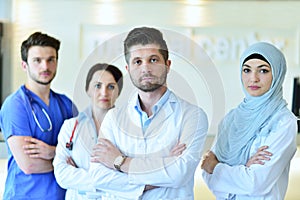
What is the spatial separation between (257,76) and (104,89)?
1.95 ft

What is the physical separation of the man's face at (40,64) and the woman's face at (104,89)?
0.74 ft

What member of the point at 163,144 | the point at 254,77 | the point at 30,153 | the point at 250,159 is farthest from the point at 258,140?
the point at 30,153

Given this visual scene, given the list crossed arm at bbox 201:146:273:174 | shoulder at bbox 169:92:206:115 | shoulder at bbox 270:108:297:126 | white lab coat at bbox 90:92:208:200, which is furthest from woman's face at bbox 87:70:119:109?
shoulder at bbox 270:108:297:126

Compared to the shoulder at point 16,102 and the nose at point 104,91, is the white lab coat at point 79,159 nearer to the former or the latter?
the nose at point 104,91

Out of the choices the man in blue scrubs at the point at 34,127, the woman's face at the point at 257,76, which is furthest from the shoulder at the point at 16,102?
the woman's face at the point at 257,76

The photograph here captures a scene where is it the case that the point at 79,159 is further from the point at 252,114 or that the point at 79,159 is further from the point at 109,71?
the point at 252,114

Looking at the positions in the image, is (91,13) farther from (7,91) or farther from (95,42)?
(7,91)

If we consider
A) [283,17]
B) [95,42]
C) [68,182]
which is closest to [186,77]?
[68,182]

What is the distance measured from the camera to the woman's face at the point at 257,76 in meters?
1.59

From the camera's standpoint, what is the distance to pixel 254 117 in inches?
64.8

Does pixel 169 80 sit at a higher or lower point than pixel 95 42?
lower

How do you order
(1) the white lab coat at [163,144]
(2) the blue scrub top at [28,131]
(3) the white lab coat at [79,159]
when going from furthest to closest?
1. (2) the blue scrub top at [28,131]
2. (3) the white lab coat at [79,159]
3. (1) the white lab coat at [163,144]

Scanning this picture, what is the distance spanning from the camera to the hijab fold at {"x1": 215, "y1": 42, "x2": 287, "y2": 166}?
5.21 ft

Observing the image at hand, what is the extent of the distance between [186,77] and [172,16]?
182 centimetres
